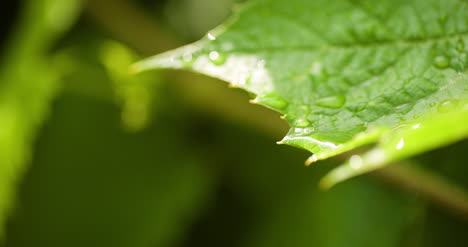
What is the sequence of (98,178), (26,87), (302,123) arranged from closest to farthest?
(302,123), (26,87), (98,178)

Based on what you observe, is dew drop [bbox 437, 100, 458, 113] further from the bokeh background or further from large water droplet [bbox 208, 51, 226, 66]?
the bokeh background

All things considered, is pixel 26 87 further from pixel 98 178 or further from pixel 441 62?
pixel 441 62

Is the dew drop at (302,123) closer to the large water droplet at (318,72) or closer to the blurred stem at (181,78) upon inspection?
the large water droplet at (318,72)

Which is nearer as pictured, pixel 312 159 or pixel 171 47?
pixel 312 159

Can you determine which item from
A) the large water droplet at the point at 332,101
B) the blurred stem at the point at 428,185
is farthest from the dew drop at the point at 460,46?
the blurred stem at the point at 428,185

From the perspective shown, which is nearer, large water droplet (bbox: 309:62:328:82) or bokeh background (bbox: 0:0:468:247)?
large water droplet (bbox: 309:62:328:82)

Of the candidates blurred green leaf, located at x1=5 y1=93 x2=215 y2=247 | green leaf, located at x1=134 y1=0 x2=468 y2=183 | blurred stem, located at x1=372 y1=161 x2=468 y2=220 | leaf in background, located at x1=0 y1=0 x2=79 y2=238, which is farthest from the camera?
blurred green leaf, located at x1=5 y1=93 x2=215 y2=247

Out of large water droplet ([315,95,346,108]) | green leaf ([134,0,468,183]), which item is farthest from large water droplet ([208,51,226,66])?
large water droplet ([315,95,346,108])

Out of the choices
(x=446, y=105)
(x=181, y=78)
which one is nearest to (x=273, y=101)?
(x=446, y=105)

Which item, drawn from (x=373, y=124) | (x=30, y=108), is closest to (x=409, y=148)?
(x=373, y=124)
